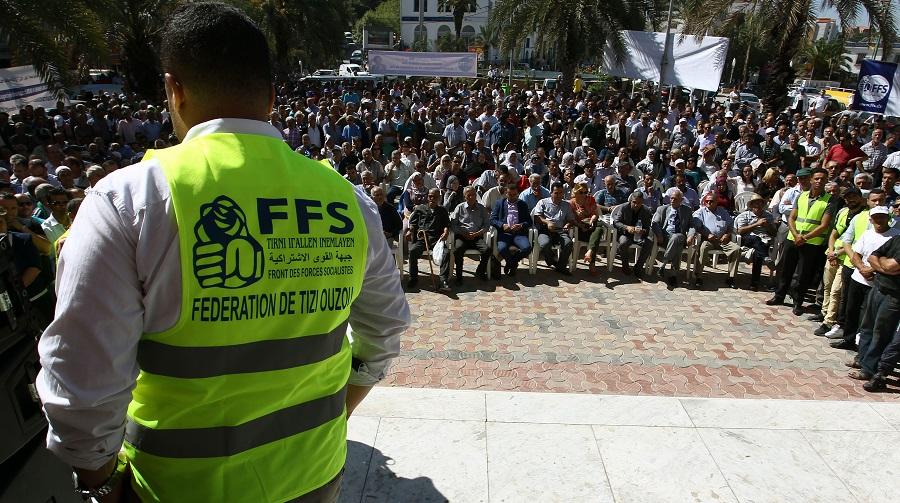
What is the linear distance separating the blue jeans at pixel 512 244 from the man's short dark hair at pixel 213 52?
666cm

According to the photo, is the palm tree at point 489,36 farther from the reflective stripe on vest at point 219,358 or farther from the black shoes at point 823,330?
the reflective stripe on vest at point 219,358

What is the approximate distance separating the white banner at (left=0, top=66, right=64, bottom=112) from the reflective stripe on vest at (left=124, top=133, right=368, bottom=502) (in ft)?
44.4

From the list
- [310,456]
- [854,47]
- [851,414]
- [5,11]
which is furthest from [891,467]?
[854,47]

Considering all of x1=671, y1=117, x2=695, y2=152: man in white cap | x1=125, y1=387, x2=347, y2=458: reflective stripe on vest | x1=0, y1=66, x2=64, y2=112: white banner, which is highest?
x1=125, y1=387, x2=347, y2=458: reflective stripe on vest

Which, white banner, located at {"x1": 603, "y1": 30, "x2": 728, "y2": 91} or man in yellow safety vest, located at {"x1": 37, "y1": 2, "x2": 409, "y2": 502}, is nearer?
man in yellow safety vest, located at {"x1": 37, "y1": 2, "x2": 409, "y2": 502}

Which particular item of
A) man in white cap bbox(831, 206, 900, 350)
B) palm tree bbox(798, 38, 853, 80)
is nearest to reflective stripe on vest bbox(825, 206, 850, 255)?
man in white cap bbox(831, 206, 900, 350)

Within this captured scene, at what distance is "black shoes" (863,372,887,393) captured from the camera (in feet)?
16.2

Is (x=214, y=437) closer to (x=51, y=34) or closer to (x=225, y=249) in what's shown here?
(x=225, y=249)

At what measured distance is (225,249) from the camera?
3.62 feet

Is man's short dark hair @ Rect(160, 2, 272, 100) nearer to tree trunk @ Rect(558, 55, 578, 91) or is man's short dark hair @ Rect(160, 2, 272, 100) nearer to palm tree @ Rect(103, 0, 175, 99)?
palm tree @ Rect(103, 0, 175, 99)

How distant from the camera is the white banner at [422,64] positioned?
2003cm

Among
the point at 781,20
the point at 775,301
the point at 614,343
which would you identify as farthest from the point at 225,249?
the point at 781,20

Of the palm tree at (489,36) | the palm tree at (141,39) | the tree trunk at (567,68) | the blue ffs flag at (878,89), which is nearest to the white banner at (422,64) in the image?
A: the palm tree at (489,36)

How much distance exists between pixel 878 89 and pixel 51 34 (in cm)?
1520
